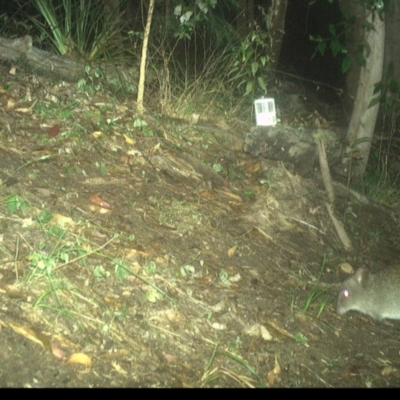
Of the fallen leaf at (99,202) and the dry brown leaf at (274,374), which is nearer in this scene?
the dry brown leaf at (274,374)

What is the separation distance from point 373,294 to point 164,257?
7.00 ft

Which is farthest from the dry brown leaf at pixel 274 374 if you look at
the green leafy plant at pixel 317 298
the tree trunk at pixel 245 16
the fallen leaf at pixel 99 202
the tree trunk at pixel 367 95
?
the tree trunk at pixel 245 16

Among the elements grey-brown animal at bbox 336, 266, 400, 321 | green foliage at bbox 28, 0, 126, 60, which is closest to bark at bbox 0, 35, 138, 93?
green foliage at bbox 28, 0, 126, 60

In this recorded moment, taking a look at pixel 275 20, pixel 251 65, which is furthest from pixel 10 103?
pixel 275 20

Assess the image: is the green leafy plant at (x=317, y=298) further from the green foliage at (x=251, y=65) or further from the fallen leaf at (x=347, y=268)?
the green foliage at (x=251, y=65)

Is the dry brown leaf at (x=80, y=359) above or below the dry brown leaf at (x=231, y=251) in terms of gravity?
above

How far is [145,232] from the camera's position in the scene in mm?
4375

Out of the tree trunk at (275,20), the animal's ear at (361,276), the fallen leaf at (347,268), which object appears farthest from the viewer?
the tree trunk at (275,20)

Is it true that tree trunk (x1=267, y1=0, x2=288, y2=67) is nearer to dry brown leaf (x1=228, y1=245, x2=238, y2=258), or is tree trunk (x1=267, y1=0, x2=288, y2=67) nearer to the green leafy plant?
dry brown leaf (x1=228, y1=245, x2=238, y2=258)

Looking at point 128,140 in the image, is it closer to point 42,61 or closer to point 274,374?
point 42,61

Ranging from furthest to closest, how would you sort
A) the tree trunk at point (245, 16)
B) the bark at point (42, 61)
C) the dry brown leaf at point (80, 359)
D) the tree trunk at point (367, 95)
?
the tree trunk at point (245, 16), the tree trunk at point (367, 95), the bark at point (42, 61), the dry brown leaf at point (80, 359)

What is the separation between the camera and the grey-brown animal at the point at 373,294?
15.2ft

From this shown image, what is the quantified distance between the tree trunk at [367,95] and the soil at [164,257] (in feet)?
2.50
